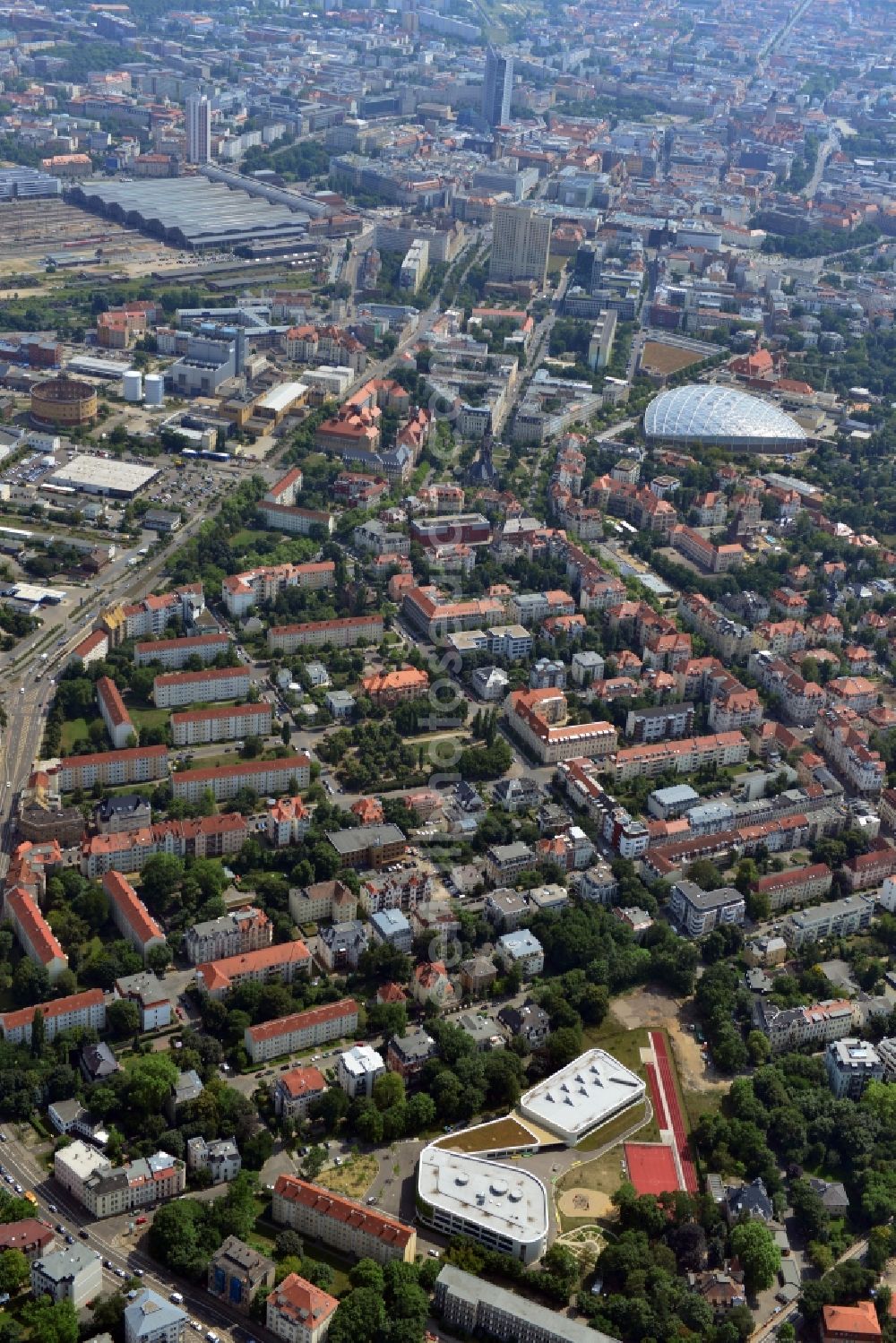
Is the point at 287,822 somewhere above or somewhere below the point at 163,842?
above

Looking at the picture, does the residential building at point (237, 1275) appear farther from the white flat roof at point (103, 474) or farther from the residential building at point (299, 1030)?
the white flat roof at point (103, 474)

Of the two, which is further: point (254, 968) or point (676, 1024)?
point (676, 1024)

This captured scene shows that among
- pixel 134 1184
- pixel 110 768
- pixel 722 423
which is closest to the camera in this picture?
pixel 134 1184

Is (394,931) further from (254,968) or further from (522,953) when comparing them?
(254,968)

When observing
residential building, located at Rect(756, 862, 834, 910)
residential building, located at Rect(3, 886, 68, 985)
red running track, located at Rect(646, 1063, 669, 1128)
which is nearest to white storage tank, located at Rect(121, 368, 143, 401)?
residential building, located at Rect(3, 886, 68, 985)

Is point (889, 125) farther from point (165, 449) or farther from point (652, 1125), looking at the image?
point (652, 1125)

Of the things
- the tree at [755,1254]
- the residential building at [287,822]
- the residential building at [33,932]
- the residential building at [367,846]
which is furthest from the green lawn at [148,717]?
the tree at [755,1254]

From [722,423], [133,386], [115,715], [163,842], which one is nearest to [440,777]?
[163,842]
